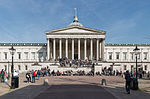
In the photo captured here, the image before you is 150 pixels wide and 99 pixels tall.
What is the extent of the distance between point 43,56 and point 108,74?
39366 mm

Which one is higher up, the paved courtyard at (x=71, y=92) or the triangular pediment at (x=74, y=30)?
the triangular pediment at (x=74, y=30)

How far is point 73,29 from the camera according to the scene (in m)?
60.6

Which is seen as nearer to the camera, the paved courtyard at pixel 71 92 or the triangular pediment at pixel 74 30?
the paved courtyard at pixel 71 92

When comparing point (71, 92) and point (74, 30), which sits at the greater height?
point (74, 30)

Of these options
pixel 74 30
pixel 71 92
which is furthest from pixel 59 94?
pixel 74 30

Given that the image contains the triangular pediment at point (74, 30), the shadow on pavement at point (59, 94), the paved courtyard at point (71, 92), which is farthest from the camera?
the triangular pediment at point (74, 30)

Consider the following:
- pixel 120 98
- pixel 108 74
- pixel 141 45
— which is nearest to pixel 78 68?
pixel 108 74

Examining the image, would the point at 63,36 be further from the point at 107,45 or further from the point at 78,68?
the point at 107,45

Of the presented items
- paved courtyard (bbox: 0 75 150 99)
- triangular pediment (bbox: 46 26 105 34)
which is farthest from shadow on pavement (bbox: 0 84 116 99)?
triangular pediment (bbox: 46 26 105 34)

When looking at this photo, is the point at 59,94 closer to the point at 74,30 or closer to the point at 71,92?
the point at 71,92

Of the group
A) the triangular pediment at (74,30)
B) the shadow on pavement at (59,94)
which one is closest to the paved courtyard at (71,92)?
the shadow on pavement at (59,94)

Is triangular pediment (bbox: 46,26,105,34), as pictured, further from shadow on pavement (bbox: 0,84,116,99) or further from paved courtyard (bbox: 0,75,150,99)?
shadow on pavement (bbox: 0,84,116,99)

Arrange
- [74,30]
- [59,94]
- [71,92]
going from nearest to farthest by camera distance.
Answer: [59,94] → [71,92] → [74,30]

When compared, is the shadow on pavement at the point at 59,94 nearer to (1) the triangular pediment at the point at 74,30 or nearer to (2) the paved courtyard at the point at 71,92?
(2) the paved courtyard at the point at 71,92
